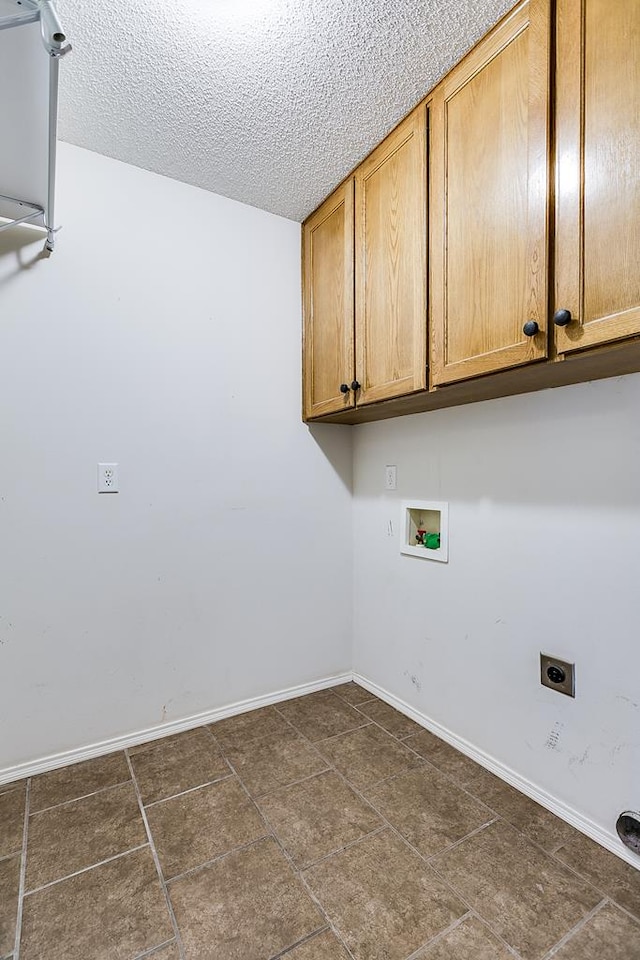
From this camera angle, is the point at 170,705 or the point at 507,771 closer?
the point at 507,771

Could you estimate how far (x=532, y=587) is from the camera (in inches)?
59.8

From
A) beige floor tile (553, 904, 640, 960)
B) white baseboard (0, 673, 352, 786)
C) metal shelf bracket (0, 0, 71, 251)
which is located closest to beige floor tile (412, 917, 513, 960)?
beige floor tile (553, 904, 640, 960)

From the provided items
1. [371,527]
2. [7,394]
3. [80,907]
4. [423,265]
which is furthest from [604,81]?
[80,907]

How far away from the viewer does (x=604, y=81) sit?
1.02m

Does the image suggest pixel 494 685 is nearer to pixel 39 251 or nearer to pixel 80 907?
pixel 80 907

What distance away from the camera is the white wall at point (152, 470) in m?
1.65

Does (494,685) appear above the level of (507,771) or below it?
above

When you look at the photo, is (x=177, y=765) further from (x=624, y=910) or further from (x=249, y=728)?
(x=624, y=910)

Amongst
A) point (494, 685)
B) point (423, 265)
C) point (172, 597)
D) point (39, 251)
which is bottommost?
point (494, 685)

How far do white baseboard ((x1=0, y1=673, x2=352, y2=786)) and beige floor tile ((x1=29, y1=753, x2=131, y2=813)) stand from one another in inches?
1.1

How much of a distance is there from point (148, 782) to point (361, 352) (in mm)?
1747

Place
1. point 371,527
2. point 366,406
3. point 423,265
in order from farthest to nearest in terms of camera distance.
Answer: point 371,527
point 366,406
point 423,265

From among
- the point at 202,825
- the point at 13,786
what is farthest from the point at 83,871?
the point at 13,786

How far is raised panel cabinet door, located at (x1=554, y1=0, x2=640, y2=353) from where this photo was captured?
980mm
